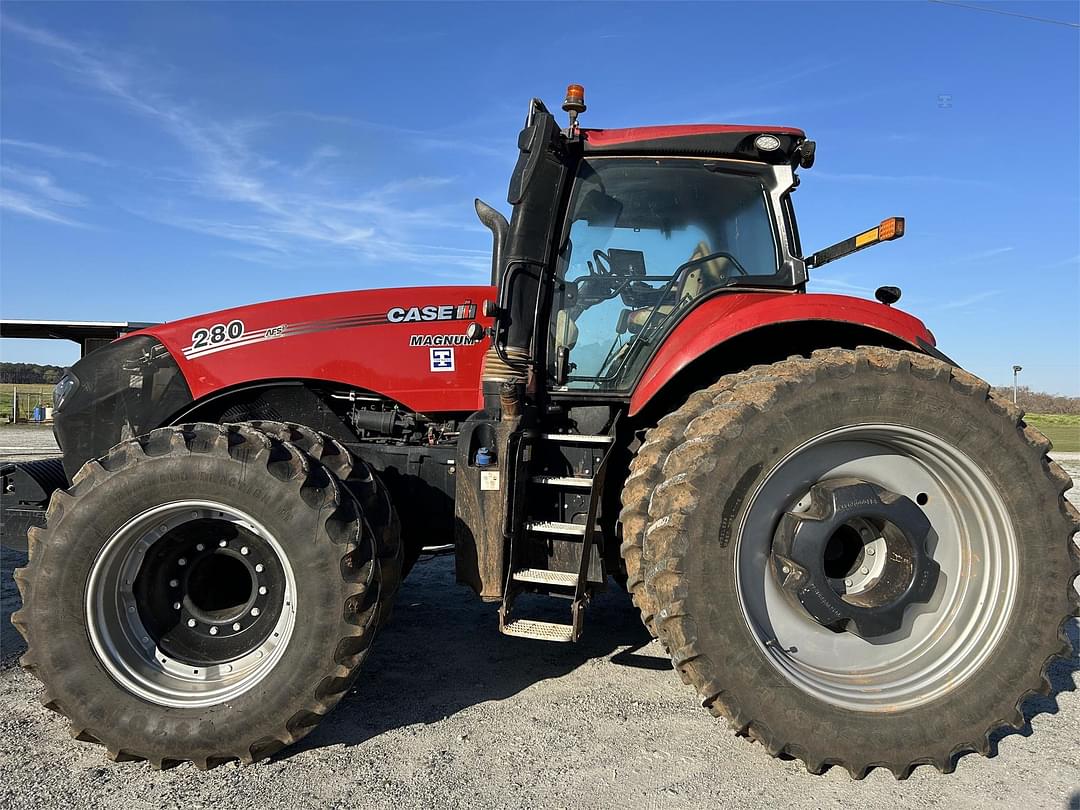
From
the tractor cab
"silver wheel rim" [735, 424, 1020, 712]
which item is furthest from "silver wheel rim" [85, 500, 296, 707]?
"silver wheel rim" [735, 424, 1020, 712]

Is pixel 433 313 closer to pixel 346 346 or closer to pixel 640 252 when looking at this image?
pixel 346 346

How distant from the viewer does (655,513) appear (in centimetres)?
256

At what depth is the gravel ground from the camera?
7.51 feet

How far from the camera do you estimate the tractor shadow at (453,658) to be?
9.27 feet

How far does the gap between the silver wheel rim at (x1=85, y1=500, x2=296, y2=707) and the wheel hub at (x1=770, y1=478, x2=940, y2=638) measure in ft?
6.32

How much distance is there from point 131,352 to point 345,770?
2511mm

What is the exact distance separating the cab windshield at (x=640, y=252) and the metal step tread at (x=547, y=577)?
87cm

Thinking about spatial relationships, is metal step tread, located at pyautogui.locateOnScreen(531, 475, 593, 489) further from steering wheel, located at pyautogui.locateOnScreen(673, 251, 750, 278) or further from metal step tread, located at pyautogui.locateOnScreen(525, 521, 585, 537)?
steering wheel, located at pyautogui.locateOnScreen(673, 251, 750, 278)

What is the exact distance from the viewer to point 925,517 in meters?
2.73

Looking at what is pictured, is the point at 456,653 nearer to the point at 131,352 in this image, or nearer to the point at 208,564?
the point at 208,564

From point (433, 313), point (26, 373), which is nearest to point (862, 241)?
point (433, 313)

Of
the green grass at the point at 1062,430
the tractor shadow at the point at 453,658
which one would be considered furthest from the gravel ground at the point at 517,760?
the green grass at the point at 1062,430

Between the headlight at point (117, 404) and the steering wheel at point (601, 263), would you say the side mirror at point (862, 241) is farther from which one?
the headlight at point (117, 404)

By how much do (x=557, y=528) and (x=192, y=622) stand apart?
4.98 feet
